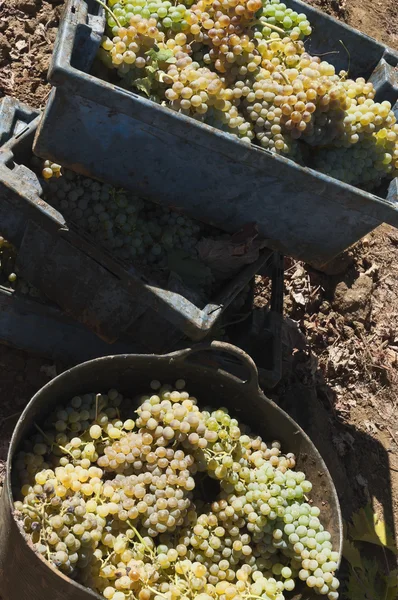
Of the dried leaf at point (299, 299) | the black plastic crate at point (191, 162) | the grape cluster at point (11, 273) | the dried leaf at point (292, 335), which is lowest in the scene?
the dried leaf at point (292, 335)

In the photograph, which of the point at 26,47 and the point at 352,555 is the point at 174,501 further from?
the point at 26,47

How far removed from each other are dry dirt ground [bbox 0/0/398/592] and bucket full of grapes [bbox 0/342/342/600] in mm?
855

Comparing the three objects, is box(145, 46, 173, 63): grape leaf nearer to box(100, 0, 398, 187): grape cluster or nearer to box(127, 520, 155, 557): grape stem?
box(100, 0, 398, 187): grape cluster

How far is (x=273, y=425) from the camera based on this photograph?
9.92ft

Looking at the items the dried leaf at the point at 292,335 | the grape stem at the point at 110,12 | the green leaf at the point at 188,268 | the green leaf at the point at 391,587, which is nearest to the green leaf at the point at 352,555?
the green leaf at the point at 391,587

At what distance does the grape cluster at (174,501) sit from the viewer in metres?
2.56

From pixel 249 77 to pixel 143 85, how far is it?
49 centimetres

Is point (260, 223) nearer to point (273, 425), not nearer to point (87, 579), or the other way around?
point (273, 425)

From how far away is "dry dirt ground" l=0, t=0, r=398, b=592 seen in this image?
12.6 ft

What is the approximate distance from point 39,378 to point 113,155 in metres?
1.15

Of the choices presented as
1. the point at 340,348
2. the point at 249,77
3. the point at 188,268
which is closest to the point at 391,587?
the point at 340,348

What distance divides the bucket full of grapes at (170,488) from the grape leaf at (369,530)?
2.62 ft

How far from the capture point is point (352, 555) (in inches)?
137

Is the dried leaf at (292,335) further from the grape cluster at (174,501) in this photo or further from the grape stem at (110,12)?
the grape stem at (110,12)
